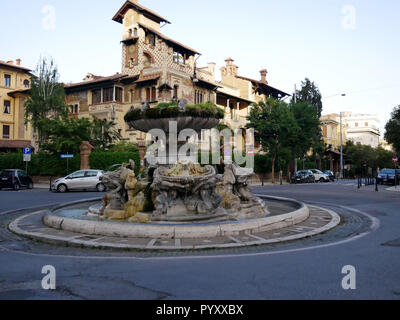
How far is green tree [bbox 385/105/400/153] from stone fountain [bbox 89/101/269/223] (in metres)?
23.1

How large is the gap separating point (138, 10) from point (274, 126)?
65.7 feet

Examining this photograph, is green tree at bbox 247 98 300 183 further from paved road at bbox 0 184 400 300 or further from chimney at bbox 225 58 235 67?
paved road at bbox 0 184 400 300

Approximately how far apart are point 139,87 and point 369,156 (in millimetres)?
40369

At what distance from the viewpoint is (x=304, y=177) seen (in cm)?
3644

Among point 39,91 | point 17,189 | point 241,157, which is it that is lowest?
point 17,189

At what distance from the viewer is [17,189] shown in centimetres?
2377

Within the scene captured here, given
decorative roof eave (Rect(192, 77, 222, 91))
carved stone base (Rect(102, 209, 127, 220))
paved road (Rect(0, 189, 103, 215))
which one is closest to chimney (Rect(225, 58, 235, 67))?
decorative roof eave (Rect(192, 77, 222, 91))

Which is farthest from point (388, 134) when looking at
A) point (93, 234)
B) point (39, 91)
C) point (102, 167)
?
point (39, 91)

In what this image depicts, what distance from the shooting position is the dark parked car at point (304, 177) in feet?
118

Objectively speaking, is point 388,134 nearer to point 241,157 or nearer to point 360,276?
point 241,157

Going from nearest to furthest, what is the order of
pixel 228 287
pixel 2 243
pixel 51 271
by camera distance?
1. pixel 228 287
2. pixel 51 271
3. pixel 2 243

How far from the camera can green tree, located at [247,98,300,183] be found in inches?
1319

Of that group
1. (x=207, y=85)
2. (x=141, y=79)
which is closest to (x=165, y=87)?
(x=141, y=79)

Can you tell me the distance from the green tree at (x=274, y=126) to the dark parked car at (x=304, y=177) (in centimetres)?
296
